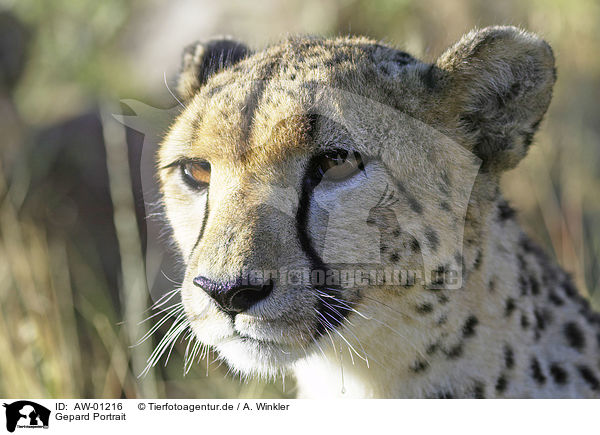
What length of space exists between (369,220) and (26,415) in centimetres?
103

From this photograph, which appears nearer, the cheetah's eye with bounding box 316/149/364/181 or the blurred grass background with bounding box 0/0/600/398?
the cheetah's eye with bounding box 316/149/364/181

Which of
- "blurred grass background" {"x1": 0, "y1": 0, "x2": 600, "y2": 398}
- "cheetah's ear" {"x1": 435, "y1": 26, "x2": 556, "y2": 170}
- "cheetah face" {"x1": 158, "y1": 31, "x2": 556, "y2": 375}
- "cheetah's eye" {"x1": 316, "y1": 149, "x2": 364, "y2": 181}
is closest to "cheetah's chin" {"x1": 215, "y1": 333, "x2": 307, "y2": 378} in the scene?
"cheetah face" {"x1": 158, "y1": 31, "x2": 556, "y2": 375}

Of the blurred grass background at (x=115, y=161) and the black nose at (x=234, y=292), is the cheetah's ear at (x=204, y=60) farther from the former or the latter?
the black nose at (x=234, y=292)

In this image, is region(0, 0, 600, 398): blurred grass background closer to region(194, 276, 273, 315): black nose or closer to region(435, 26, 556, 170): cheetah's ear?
region(435, 26, 556, 170): cheetah's ear

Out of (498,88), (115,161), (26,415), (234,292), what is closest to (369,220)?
(234,292)

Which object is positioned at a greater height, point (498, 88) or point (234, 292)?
point (498, 88)

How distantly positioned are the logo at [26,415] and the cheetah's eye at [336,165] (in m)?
0.95

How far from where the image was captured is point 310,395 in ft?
6.04

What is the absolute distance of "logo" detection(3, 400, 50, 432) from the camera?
1677 mm

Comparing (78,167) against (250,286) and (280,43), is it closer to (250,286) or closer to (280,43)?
(280,43)

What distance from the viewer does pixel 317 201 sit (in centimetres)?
145

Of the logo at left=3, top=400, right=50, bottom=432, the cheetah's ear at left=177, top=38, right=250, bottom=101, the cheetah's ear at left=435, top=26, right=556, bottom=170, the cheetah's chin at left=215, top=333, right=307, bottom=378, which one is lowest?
the logo at left=3, top=400, right=50, bottom=432

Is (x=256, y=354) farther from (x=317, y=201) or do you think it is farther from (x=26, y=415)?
(x=26, y=415)

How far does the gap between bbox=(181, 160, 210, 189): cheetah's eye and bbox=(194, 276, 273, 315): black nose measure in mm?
362
